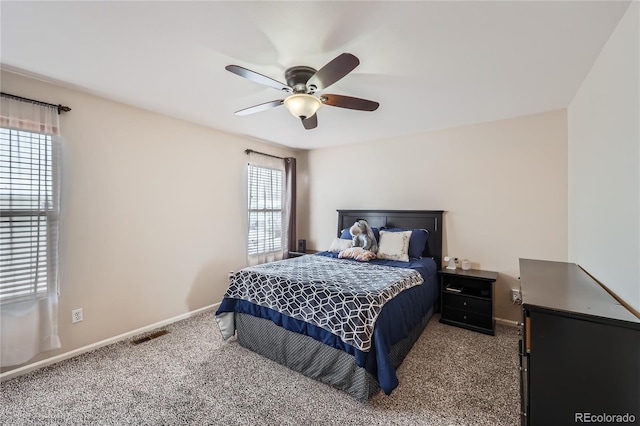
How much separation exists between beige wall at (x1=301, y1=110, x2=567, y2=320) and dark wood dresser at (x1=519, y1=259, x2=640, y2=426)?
195cm

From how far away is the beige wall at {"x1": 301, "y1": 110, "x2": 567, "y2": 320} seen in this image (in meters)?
2.90

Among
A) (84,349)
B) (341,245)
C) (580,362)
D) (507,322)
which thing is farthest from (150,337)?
(507,322)

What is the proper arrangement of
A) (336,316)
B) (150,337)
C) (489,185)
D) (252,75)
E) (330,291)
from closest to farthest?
(252,75) → (336,316) → (330,291) → (150,337) → (489,185)

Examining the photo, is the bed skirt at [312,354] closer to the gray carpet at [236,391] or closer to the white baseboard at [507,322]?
the gray carpet at [236,391]

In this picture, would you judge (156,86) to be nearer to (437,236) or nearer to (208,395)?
(208,395)

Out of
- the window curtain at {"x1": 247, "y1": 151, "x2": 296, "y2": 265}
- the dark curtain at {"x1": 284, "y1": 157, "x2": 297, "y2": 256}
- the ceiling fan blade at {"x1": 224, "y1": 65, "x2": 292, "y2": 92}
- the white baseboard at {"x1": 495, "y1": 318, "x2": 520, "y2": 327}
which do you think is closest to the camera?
the ceiling fan blade at {"x1": 224, "y1": 65, "x2": 292, "y2": 92}

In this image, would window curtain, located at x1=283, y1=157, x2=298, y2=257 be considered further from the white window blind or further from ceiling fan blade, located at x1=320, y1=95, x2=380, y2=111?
ceiling fan blade, located at x1=320, y1=95, x2=380, y2=111

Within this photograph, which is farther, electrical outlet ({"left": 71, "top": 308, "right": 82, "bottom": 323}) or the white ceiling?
electrical outlet ({"left": 71, "top": 308, "right": 82, "bottom": 323})

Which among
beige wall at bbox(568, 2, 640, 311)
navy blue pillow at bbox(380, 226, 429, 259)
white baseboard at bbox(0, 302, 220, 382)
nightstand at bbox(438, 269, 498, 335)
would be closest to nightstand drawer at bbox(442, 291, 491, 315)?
nightstand at bbox(438, 269, 498, 335)

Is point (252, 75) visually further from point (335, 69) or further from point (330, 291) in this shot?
point (330, 291)

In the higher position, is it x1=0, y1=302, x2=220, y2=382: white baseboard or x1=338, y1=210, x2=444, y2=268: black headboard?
x1=338, y1=210, x2=444, y2=268: black headboard

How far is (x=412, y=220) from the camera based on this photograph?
3752 mm

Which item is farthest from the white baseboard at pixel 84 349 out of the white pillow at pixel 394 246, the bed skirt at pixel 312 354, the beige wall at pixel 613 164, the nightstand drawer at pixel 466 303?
the beige wall at pixel 613 164

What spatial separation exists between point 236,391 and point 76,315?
1.76 m
